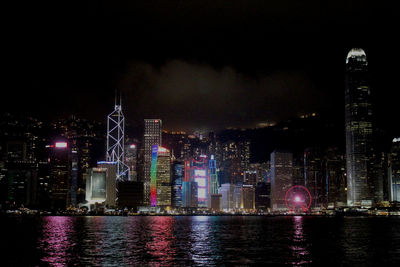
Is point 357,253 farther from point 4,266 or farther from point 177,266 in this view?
point 4,266

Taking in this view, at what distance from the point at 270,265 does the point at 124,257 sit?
1658cm

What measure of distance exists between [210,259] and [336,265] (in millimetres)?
13618

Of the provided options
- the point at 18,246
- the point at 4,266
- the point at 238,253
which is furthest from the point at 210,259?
the point at 18,246

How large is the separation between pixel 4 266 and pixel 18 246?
69.1 feet

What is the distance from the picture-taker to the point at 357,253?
62.3 metres

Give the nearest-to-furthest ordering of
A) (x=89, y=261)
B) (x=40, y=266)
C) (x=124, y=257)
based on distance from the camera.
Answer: (x=40, y=266) < (x=89, y=261) < (x=124, y=257)

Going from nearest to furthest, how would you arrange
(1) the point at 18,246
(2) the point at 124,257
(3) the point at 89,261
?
(3) the point at 89,261, (2) the point at 124,257, (1) the point at 18,246

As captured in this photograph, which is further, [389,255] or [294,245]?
[294,245]

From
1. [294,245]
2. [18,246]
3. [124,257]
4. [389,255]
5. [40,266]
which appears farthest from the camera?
[294,245]

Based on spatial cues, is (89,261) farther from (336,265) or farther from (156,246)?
(336,265)

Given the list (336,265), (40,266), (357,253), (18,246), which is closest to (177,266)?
(40,266)

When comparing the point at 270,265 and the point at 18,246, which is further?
the point at 18,246

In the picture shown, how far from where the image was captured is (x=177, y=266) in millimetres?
48594

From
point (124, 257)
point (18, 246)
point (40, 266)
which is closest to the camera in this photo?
point (40, 266)
